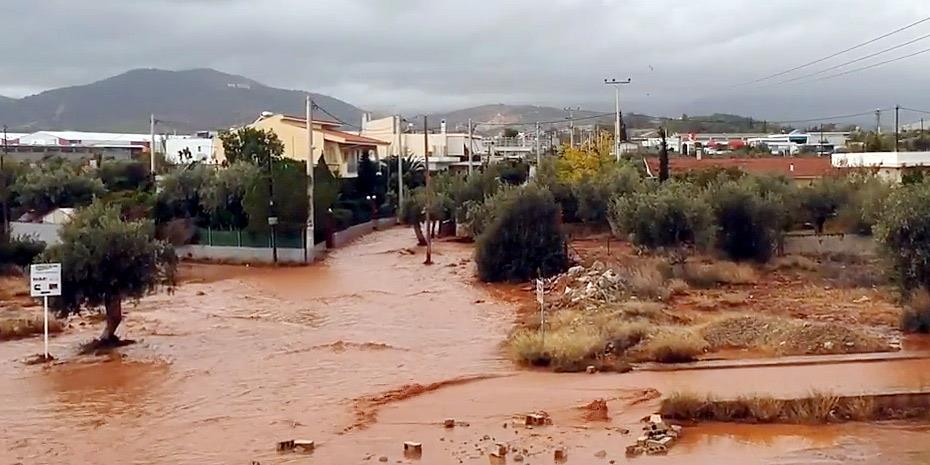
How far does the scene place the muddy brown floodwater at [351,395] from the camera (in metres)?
17.4

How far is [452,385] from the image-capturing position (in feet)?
76.0

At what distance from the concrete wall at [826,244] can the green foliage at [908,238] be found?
1582cm

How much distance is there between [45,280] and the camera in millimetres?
26766

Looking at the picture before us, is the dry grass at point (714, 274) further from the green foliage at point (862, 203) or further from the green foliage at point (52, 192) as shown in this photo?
the green foliage at point (52, 192)

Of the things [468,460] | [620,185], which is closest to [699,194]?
[620,185]

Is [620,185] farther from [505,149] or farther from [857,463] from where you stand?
[505,149]

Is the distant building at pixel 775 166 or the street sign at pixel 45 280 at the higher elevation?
the distant building at pixel 775 166

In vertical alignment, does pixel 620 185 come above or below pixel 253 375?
above

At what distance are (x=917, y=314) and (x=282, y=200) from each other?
98.0 feet

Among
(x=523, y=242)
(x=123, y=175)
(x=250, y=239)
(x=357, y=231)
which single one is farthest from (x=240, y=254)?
(x=123, y=175)

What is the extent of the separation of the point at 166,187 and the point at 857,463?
4634cm

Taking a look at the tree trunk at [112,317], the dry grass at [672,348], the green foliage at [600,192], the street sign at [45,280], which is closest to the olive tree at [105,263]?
the tree trunk at [112,317]

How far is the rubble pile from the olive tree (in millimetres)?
15628

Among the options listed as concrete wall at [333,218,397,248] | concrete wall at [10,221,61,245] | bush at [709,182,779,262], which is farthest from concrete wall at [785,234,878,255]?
concrete wall at [10,221,61,245]
